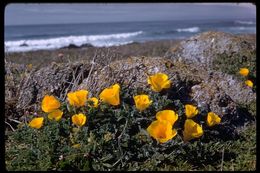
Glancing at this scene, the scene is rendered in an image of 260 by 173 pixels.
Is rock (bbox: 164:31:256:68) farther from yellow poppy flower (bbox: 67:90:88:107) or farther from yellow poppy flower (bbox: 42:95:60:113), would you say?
yellow poppy flower (bbox: 42:95:60:113)

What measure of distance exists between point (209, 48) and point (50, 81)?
3153mm

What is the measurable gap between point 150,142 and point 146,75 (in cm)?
102

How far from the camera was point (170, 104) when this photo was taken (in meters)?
3.71

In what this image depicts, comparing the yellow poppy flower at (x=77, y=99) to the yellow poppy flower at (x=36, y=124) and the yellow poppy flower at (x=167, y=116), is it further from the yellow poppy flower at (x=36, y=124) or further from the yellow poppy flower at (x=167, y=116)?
the yellow poppy flower at (x=167, y=116)

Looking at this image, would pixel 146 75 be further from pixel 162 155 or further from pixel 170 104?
pixel 162 155

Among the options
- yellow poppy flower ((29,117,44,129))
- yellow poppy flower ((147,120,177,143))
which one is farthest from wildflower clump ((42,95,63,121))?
yellow poppy flower ((147,120,177,143))

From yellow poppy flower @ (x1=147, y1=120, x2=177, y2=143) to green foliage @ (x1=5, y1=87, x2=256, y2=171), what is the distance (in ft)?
0.83

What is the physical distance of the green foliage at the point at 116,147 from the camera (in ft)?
10.4

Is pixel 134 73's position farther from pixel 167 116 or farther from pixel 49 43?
pixel 49 43

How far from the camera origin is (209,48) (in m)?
6.55

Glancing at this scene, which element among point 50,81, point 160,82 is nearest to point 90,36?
point 50,81

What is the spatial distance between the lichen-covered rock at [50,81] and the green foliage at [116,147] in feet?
2.76

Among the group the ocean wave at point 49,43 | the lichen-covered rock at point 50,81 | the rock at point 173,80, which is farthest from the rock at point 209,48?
the ocean wave at point 49,43

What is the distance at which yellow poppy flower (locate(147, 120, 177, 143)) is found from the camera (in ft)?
9.90
